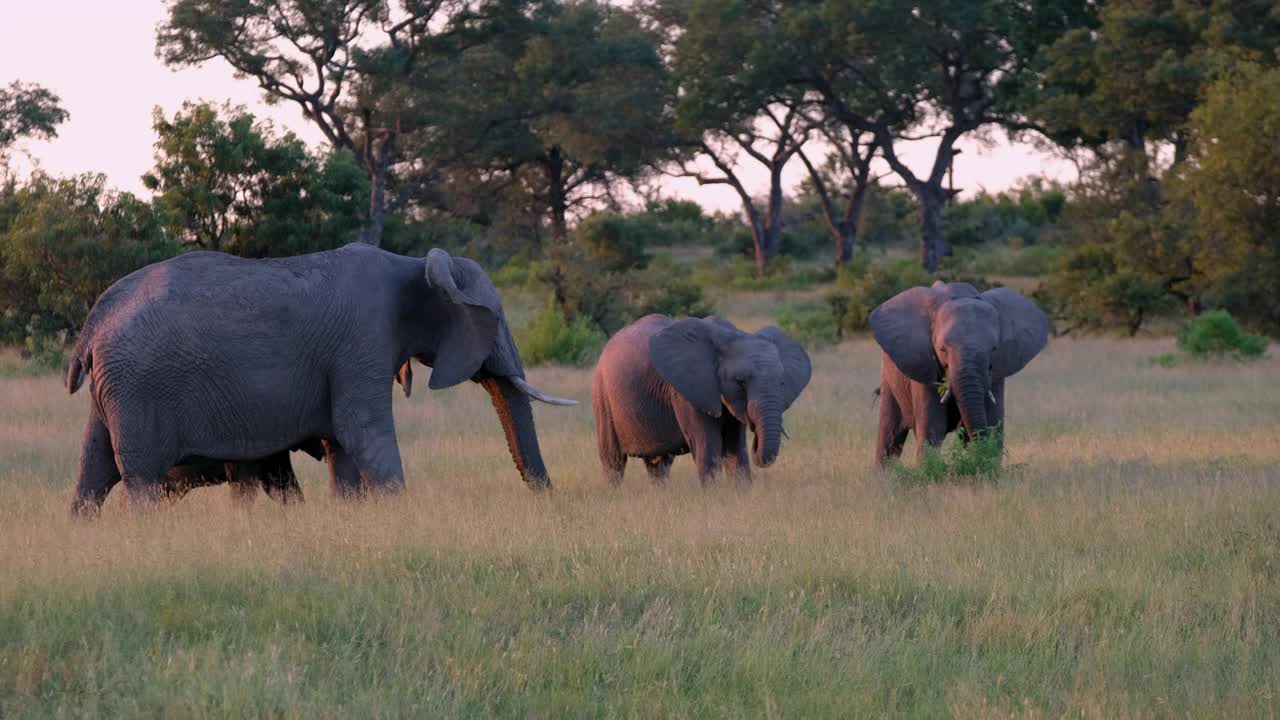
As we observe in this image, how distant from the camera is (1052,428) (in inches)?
586

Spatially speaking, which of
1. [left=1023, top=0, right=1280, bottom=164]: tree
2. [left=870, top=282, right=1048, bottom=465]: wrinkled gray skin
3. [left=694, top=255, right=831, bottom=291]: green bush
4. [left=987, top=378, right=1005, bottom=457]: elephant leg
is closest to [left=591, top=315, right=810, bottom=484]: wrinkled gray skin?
[left=870, top=282, right=1048, bottom=465]: wrinkled gray skin

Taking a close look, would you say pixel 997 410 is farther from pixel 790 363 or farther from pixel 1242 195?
pixel 1242 195

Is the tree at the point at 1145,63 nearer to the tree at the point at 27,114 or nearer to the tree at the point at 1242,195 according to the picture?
the tree at the point at 1242,195

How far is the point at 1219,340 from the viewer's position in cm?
2189

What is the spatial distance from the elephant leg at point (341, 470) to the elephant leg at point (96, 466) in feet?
4.55

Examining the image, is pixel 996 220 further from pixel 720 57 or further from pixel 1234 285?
pixel 1234 285

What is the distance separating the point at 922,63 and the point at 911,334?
27.5m

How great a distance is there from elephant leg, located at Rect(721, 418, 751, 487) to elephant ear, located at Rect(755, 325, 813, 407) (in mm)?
594

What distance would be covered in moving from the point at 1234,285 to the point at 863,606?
2081 cm

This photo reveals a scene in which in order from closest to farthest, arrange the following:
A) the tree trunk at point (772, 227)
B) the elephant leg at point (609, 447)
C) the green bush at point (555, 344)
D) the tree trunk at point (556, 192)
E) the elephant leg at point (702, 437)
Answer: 1. the elephant leg at point (702, 437)
2. the elephant leg at point (609, 447)
3. the green bush at point (555, 344)
4. the tree trunk at point (772, 227)
5. the tree trunk at point (556, 192)

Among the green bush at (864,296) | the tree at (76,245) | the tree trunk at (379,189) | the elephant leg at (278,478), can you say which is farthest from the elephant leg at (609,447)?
the tree trunk at (379,189)

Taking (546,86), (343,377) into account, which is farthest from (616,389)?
(546,86)

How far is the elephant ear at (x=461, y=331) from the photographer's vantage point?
32.3 feet

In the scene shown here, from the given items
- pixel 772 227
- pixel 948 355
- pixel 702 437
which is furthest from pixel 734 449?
pixel 772 227
